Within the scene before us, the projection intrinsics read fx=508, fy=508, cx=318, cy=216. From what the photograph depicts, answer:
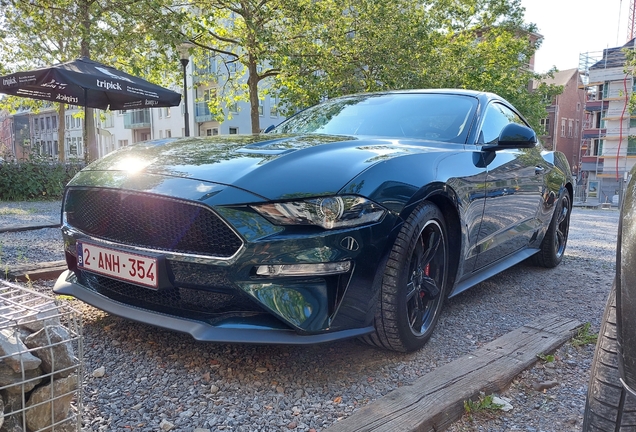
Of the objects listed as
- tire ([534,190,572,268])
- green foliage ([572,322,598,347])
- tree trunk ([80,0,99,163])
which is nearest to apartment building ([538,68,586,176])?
tree trunk ([80,0,99,163])

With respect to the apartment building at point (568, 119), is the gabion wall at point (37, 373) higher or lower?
lower

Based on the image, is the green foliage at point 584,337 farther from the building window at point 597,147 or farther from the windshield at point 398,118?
the building window at point 597,147

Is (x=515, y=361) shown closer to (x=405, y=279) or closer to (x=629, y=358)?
(x=405, y=279)

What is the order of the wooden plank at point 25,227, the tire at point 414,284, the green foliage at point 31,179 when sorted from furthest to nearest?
the green foliage at point 31,179, the wooden plank at point 25,227, the tire at point 414,284

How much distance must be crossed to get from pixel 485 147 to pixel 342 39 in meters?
12.4

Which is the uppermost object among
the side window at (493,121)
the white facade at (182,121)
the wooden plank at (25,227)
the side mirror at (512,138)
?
the white facade at (182,121)

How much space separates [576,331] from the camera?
2.84m

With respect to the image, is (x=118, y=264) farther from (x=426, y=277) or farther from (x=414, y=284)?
(x=426, y=277)

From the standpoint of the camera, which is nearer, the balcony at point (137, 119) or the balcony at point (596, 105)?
the balcony at point (137, 119)

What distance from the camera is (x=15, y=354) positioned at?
139 centimetres

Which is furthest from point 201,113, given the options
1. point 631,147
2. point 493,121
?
point 631,147

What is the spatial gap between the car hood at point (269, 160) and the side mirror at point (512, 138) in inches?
19.4

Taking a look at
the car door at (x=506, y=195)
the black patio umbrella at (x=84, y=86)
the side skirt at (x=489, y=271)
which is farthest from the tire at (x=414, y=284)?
the black patio umbrella at (x=84, y=86)

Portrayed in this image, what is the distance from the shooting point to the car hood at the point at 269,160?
2062 millimetres
